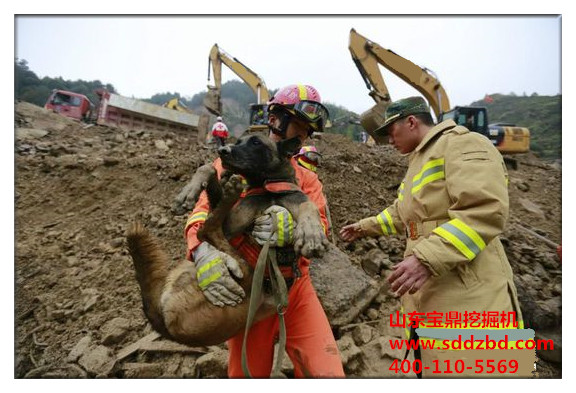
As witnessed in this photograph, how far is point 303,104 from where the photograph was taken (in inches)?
83.8

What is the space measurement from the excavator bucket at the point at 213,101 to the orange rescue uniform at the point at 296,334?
12515mm

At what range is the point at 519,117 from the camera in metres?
33.8

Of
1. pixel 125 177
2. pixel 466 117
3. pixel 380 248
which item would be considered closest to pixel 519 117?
pixel 466 117

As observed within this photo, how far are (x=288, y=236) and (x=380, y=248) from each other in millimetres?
4015

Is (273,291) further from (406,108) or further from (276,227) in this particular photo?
(406,108)

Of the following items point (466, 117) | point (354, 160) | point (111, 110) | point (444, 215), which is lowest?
point (444, 215)

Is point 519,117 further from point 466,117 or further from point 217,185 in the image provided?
point 217,185

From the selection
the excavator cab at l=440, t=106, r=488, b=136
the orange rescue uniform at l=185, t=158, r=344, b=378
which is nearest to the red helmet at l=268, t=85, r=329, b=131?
the orange rescue uniform at l=185, t=158, r=344, b=378

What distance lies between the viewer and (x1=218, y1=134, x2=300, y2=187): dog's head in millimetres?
1864

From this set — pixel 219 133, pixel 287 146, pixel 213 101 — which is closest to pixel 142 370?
pixel 287 146

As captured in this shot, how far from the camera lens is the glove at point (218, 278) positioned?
5.16 ft

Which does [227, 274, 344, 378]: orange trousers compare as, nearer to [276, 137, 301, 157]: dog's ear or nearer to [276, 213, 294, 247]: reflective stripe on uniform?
[276, 213, 294, 247]: reflective stripe on uniform

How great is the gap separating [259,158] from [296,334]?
1175mm

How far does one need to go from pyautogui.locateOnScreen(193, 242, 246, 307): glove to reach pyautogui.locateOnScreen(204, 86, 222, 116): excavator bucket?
13.0m
